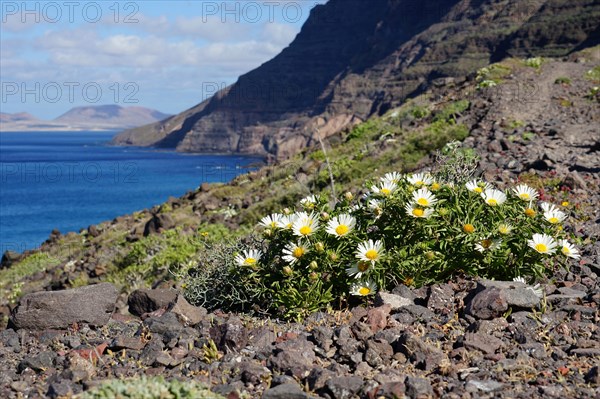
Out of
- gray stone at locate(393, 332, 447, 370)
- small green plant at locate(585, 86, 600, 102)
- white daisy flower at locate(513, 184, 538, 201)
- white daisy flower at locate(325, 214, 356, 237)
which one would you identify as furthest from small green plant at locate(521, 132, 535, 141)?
gray stone at locate(393, 332, 447, 370)

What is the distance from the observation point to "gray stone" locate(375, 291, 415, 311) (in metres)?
4.80

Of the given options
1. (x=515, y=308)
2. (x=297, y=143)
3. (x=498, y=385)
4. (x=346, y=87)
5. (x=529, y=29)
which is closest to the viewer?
(x=498, y=385)

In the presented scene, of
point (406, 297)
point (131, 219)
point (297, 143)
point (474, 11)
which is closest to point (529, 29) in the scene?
point (474, 11)

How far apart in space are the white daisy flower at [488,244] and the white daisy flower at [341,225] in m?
0.89

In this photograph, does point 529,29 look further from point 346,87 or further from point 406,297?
point 406,297

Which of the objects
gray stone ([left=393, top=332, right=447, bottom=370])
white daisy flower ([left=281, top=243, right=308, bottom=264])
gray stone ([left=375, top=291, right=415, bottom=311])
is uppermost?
white daisy flower ([left=281, top=243, right=308, bottom=264])

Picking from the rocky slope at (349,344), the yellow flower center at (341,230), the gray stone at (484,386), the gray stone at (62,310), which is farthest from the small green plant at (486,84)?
the gray stone at (484,386)

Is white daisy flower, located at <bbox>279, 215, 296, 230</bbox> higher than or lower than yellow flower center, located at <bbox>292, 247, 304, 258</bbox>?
higher

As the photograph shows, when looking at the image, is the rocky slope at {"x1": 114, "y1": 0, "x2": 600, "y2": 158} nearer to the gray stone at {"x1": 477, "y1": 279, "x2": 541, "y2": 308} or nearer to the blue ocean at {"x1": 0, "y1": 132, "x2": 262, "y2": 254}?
the blue ocean at {"x1": 0, "y1": 132, "x2": 262, "y2": 254}

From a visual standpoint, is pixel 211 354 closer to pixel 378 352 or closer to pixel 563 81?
pixel 378 352

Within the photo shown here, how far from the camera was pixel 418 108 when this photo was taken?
65.8 feet

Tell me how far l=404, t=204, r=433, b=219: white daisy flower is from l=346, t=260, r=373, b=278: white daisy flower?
1.54ft

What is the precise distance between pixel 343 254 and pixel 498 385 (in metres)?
1.60

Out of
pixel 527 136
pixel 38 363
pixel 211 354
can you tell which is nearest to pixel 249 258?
pixel 211 354
